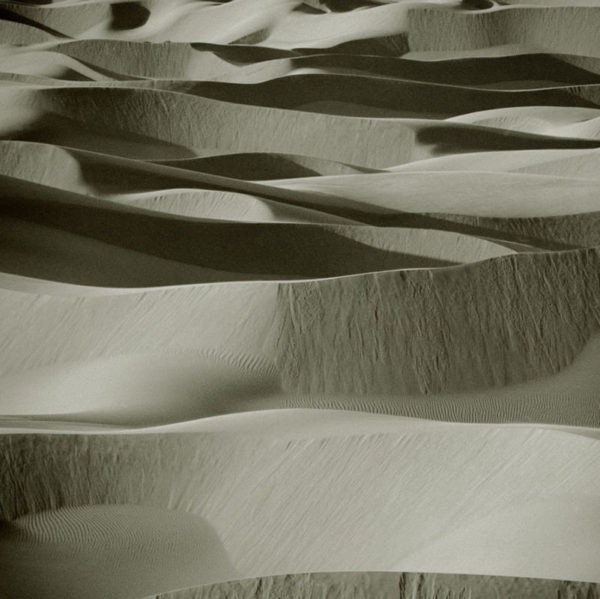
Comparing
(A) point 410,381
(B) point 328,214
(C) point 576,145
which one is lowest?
(C) point 576,145

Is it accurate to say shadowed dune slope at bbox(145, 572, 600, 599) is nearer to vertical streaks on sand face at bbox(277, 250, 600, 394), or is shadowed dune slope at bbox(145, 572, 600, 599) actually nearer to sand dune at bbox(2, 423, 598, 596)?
sand dune at bbox(2, 423, 598, 596)

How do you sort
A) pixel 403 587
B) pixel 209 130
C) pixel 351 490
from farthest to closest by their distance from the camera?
1. pixel 209 130
2. pixel 351 490
3. pixel 403 587

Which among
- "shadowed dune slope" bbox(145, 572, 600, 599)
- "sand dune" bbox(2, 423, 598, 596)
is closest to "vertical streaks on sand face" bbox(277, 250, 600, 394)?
"sand dune" bbox(2, 423, 598, 596)

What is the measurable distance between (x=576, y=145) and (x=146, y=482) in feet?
20.2

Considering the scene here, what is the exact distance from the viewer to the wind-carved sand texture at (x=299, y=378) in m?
2.14

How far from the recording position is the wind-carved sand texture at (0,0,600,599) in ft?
7.02

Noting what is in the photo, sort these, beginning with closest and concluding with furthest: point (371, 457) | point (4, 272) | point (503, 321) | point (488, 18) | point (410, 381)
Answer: point (371, 457) < point (410, 381) < point (503, 321) < point (4, 272) < point (488, 18)

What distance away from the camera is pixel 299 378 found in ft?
11.3

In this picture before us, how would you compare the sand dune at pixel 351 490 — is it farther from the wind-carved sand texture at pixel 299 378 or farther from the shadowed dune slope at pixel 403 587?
the shadowed dune slope at pixel 403 587

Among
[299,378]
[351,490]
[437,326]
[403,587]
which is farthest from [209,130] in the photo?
[403,587]

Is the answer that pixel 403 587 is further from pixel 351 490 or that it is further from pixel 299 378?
pixel 299 378

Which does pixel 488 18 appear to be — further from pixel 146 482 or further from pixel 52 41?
pixel 146 482

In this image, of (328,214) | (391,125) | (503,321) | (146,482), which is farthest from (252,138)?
(146,482)

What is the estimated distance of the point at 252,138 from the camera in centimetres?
871
